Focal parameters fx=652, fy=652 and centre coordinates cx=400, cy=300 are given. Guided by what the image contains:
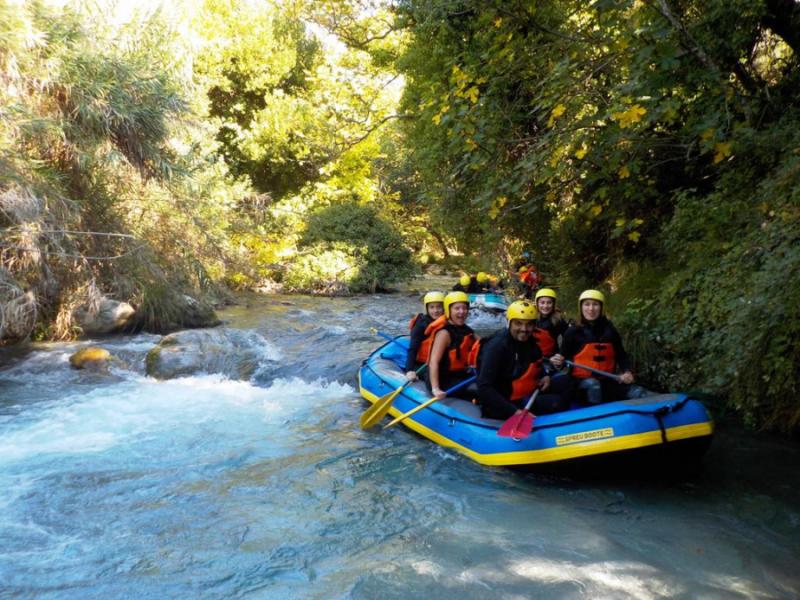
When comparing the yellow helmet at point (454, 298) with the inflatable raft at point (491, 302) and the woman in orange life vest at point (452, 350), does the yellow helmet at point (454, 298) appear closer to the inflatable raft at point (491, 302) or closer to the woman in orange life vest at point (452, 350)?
the woman in orange life vest at point (452, 350)

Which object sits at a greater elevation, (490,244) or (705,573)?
(490,244)

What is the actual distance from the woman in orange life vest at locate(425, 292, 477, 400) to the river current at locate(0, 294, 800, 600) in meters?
0.57

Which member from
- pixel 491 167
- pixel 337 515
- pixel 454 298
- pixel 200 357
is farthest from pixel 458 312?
pixel 200 357

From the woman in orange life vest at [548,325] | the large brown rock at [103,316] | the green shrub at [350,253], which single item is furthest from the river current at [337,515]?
the green shrub at [350,253]

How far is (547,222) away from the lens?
34.3 feet

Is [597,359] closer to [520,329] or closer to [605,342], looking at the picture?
[605,342]

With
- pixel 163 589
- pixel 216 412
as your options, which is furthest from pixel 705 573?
pixel 216 412

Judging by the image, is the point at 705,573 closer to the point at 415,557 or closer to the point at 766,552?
the point at 766,552

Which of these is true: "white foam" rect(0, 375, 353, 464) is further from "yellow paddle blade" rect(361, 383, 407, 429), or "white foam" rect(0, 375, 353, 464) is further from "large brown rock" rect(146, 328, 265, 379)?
"yellow paddle blade" rect(361, 383, 407, 429)

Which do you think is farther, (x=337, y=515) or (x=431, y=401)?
(x=431, y=401)

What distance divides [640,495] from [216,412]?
13.6 ft

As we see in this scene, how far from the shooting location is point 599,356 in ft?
17.8

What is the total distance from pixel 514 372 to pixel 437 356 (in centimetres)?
82

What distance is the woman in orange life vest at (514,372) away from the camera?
492 cm
